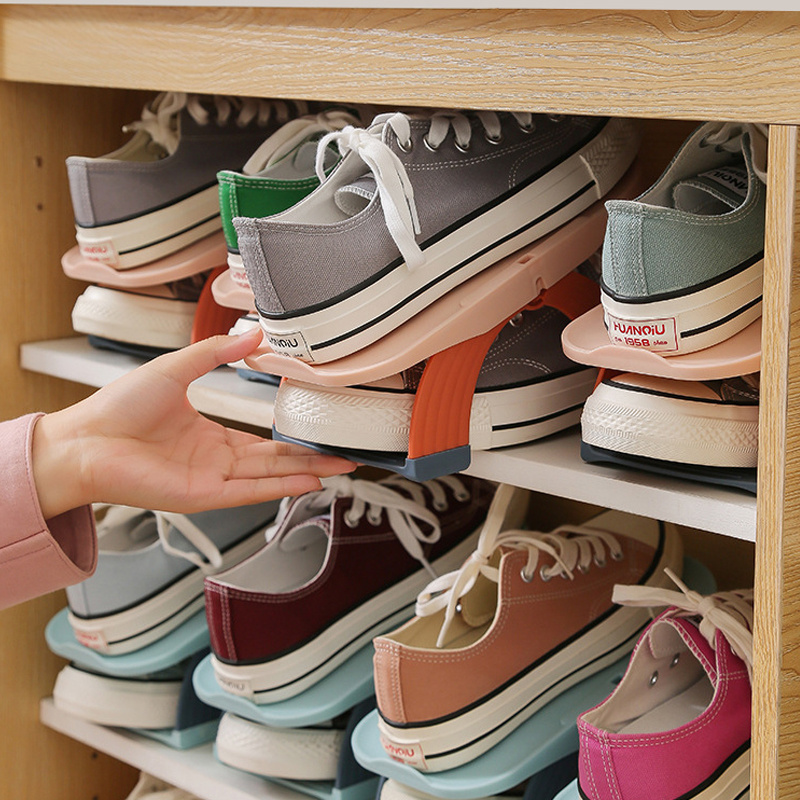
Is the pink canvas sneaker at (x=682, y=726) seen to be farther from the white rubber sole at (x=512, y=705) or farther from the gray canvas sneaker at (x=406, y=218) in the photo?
the gray canvas sneaker at (x=406, y=218)

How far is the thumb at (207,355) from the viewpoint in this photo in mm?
884

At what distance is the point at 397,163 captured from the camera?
793mm

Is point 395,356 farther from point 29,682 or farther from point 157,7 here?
point 29,682

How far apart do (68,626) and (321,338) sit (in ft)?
2.18

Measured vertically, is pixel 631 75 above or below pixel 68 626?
above

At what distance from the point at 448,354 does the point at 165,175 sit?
0.42 metres

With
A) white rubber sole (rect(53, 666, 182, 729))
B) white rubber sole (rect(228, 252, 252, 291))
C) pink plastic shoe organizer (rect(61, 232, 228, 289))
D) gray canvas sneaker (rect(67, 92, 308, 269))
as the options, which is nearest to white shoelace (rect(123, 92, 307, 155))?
gray canvas sneaker (rect(67, 92, 308, 269))

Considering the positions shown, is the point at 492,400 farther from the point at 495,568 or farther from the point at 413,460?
the point at 495,568

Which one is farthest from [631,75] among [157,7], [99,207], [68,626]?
[68,626]

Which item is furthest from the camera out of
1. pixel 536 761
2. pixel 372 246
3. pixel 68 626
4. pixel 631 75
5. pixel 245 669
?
pixel 68 626

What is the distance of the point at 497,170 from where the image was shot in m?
0.84

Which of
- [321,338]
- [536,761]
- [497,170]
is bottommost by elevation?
[536,761]

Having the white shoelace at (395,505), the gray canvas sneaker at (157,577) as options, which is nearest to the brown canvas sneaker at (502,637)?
the white shoelace at (395,505)

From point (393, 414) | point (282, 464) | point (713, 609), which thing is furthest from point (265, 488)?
point (713, 609)
